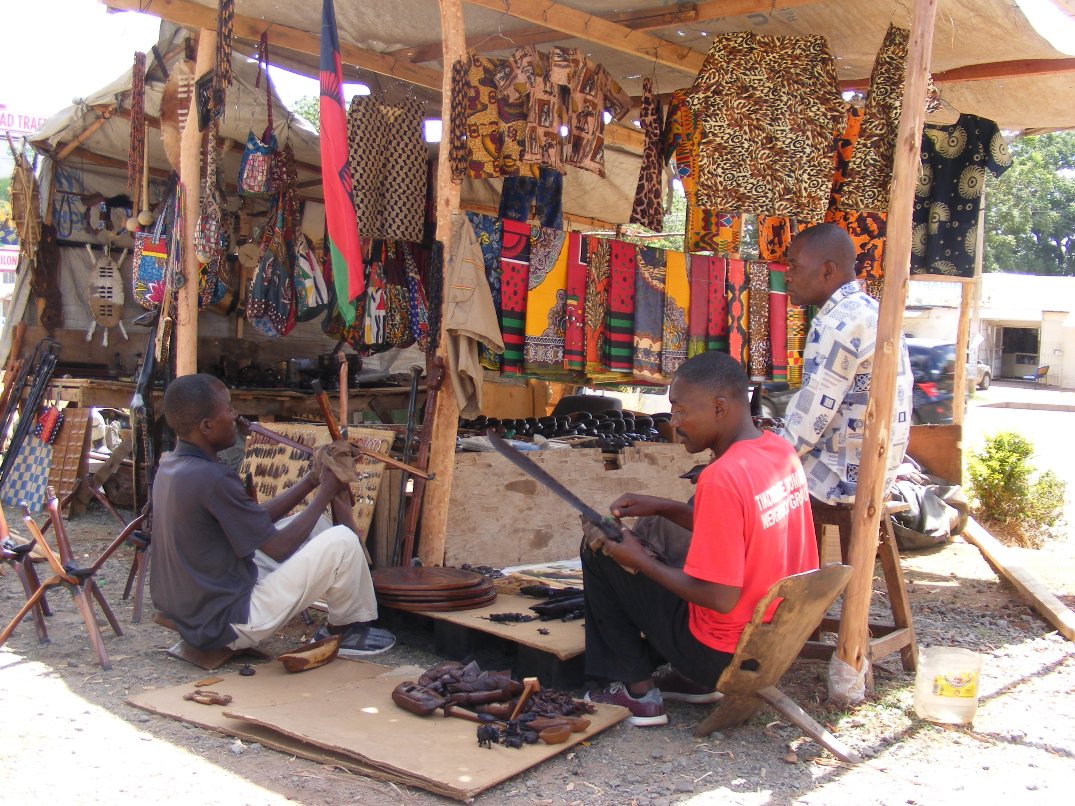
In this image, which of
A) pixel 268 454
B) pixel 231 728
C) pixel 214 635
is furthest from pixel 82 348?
pixel 231 728

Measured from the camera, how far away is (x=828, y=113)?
598 centimetres

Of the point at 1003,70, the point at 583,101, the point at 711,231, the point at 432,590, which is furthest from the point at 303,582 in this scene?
the point at 1003,70

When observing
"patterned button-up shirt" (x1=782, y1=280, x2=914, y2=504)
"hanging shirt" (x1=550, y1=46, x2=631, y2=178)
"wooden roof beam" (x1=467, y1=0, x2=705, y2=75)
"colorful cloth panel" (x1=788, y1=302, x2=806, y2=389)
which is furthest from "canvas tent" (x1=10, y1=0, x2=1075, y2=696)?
"patterned button-up shirt" (x1=782, y1=280, x2=914, y2=504)

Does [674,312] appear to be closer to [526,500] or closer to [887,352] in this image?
[526,500]

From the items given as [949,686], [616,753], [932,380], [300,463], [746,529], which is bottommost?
[616,753]

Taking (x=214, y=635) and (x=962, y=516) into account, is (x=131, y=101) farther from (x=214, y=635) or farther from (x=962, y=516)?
(x=962, y=516)

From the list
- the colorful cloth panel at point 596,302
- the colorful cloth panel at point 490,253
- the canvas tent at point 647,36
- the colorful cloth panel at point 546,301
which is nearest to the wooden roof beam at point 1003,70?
the canvas tent at point 647,36

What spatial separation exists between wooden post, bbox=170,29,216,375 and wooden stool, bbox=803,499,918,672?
4.08 metres

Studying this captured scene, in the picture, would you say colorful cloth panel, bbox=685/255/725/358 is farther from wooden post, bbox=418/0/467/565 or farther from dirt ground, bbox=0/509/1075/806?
dirt ground, bbox=0/509/1075/806

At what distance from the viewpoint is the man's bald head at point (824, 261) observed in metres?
4.20

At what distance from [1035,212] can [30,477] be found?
42.1 m

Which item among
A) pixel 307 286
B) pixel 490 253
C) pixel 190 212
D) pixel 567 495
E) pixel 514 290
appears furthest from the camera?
pixel 307 286

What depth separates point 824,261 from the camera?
4199 mm

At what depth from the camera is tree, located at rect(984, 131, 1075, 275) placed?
39469mm
